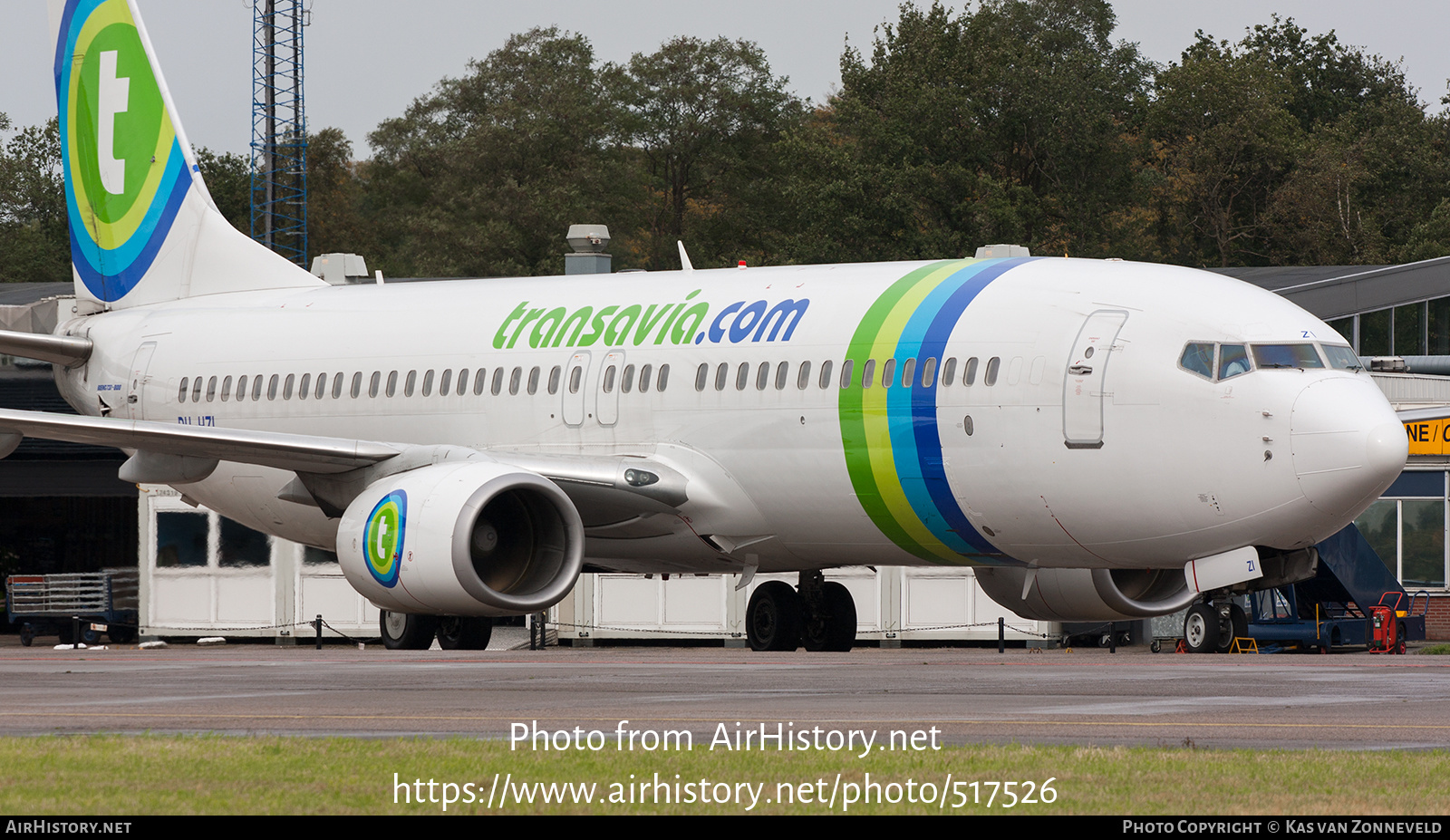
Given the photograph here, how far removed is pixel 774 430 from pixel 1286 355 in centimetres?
494

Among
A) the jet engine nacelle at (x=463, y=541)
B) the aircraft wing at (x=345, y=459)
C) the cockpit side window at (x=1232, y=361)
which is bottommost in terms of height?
the jet engine nacelle at (x=463, y=541)

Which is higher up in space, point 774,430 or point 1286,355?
point 1286,355

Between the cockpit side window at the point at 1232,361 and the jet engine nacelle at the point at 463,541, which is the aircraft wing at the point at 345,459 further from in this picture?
the cockpit side window at the point at 1232,361

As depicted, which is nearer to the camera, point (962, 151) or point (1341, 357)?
point (1341, 357)

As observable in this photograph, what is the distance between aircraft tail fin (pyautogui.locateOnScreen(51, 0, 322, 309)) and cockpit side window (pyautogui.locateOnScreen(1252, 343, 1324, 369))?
44.8ft

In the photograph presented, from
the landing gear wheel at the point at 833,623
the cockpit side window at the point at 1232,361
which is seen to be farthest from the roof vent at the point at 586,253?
the cockpit side window at the point at 1232,361

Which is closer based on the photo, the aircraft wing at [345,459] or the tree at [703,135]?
the aircraft wing at [345,459]

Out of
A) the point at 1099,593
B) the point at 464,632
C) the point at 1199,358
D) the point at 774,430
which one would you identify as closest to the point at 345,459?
the point at 774,430

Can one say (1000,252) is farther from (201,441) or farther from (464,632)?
(201,441)

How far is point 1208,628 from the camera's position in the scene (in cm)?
3195

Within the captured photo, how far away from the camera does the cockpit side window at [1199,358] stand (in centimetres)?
1709

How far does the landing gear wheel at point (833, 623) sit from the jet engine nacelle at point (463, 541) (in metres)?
4.31

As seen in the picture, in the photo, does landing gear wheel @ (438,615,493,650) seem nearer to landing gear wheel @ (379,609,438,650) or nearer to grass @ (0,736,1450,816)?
landing gear wheel @ (379,609,438,650)

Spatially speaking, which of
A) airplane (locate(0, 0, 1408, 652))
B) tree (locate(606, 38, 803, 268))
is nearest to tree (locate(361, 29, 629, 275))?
tree (locate(606, 38, 803, 268))
